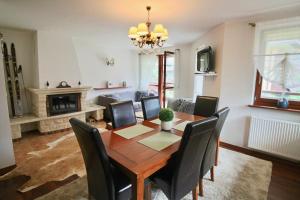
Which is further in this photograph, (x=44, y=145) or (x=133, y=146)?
(x=44, y=145)

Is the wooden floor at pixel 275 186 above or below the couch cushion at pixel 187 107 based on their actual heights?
below

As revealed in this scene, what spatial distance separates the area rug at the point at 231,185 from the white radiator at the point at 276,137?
0.99ft

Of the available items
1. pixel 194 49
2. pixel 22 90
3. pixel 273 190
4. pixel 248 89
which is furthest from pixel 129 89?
pixel 273 190

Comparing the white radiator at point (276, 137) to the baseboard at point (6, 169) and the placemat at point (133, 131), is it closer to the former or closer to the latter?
the placemat at point (133, 131)

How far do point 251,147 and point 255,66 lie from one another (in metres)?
1.46

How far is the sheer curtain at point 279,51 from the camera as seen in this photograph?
2.57 metres

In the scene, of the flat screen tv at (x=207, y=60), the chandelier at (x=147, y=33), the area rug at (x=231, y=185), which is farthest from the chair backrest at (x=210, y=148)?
the flat screen tv at (x=207, y=60)

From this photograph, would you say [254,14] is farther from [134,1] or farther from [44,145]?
[44,145]

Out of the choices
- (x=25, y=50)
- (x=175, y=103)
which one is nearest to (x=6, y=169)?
(x=25, y=50)

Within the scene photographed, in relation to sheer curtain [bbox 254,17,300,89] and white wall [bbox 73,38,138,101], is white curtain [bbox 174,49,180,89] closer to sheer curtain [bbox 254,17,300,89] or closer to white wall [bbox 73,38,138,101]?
white wall [bbox 73,38,138,101]

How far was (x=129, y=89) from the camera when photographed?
6.30 metres

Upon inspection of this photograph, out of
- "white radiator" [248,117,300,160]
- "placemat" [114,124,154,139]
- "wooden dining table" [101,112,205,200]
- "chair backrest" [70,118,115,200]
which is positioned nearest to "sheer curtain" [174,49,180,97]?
"white radiator" [248,117,300,160]

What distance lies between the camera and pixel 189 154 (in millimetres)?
1445

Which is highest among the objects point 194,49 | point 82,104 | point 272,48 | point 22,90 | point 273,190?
point 194,49
